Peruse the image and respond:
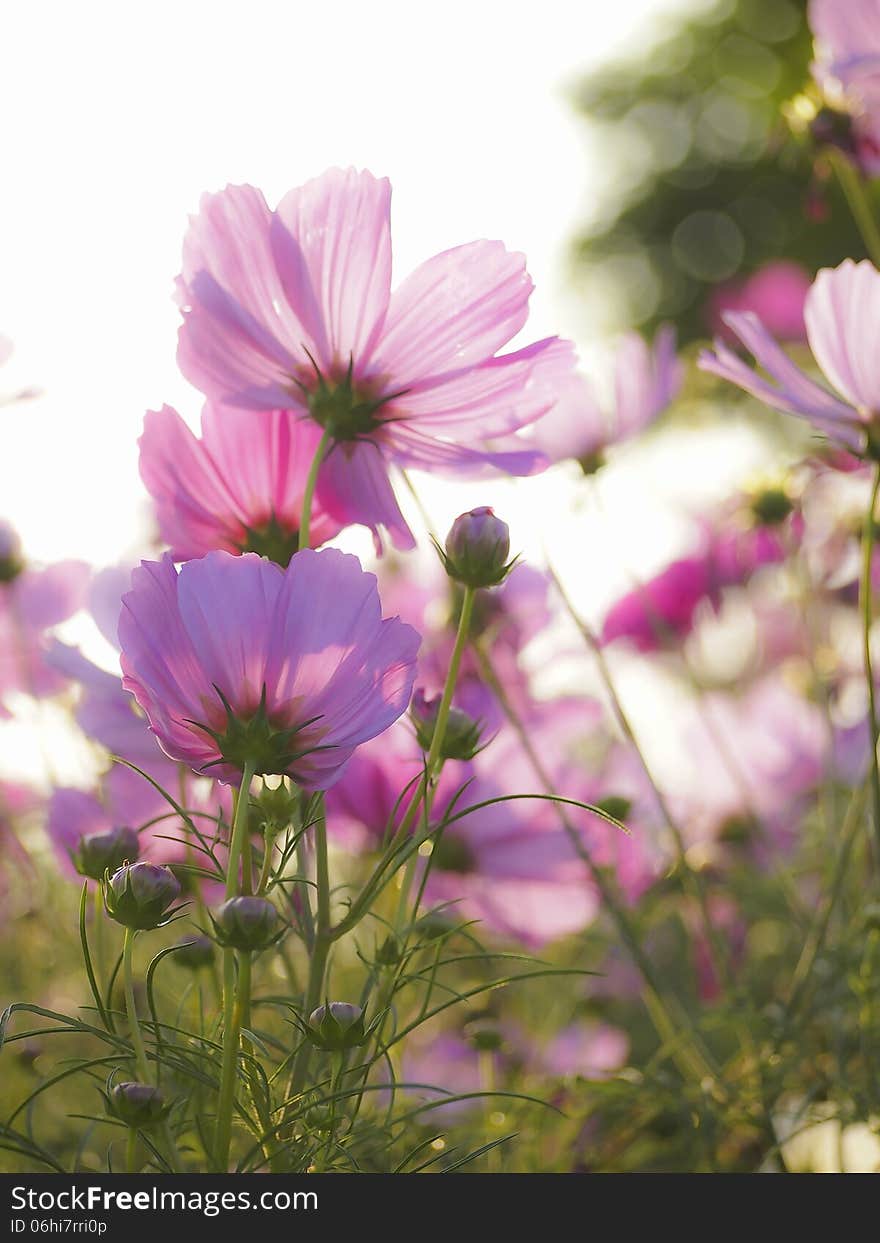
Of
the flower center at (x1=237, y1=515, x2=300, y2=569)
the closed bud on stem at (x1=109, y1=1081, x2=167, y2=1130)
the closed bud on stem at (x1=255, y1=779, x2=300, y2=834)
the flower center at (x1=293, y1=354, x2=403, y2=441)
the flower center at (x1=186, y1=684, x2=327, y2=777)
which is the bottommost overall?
the closed bud on stem at (x1=109, y1=1081, x2=167, y2=1130)

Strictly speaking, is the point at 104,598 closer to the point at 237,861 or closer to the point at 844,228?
the point at 237,861

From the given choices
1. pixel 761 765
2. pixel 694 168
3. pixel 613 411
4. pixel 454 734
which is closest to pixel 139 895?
pixel 454 734

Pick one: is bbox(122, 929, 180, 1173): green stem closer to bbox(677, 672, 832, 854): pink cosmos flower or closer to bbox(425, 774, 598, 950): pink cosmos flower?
bbox(425, 774, 598, 950): pink cosmos flower

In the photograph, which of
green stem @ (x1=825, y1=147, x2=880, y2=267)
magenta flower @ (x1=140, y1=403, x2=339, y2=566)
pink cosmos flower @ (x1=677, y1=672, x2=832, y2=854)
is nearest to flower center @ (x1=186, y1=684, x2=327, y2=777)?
magenta flower @ (x1=140, y1=403, x2=339, y2=566)

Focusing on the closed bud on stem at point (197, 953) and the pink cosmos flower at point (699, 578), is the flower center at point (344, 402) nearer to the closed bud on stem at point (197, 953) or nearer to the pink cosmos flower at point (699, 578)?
the closed bud on stem at point (197, 953)

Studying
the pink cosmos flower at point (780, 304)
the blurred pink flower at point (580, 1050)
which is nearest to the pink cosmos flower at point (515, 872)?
the blurred pink flower at point (580, 1050)

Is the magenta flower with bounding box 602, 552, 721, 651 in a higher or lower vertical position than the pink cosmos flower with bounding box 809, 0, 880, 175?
lower
